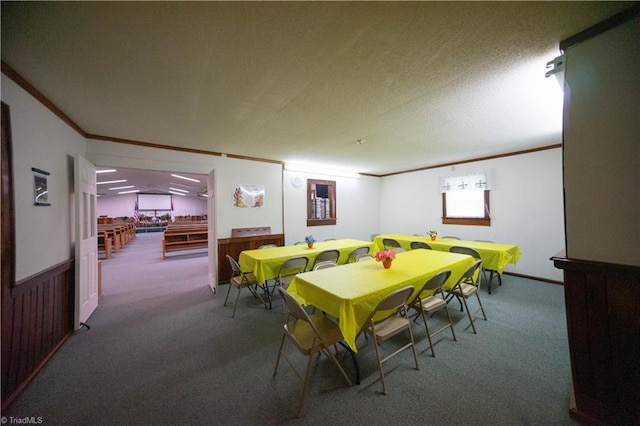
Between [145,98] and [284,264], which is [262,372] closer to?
[284,264]

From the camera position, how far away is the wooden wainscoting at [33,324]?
158 cm

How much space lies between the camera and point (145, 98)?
2.14m

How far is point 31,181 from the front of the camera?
6.26 ft

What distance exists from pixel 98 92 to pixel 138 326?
8.17 ft

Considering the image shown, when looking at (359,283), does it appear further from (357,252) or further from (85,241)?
(85,241)

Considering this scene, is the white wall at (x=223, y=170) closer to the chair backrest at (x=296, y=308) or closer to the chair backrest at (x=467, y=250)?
the chair backrest at (x=296, y=308)

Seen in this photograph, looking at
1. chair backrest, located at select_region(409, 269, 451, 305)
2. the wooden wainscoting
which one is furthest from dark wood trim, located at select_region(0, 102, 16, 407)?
chair backrest, located at select_region(409, 269, 451, 305)

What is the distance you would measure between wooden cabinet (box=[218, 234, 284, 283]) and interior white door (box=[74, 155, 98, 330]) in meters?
1.66

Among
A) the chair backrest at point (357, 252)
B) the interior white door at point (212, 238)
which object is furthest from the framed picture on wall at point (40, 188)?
the chair backrest at point (357, 252)

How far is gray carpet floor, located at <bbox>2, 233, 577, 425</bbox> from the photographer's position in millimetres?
1469

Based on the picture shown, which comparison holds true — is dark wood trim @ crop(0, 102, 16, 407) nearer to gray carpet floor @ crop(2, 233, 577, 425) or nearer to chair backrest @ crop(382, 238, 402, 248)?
gray carpet floor @ crop(2, 233, 577, 425)

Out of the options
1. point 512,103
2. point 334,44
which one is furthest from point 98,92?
point 512,103

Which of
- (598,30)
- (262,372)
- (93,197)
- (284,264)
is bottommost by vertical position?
(262,372)

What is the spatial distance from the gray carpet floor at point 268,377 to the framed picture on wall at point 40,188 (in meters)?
1.43
